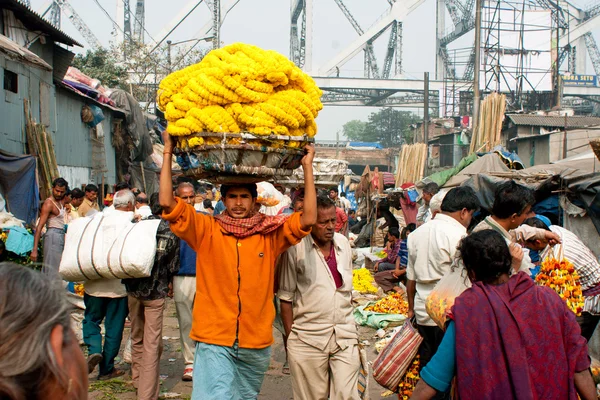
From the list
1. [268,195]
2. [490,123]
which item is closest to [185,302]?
[268,195]

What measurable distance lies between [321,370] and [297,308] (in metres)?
0.48

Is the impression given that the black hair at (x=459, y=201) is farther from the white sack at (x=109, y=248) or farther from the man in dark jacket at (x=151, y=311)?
the white sack at (x=109, y=248)

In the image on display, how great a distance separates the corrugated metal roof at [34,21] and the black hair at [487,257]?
1243 centimetres

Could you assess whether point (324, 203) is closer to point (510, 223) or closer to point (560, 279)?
point (510, 223)

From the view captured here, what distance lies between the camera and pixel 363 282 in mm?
13109

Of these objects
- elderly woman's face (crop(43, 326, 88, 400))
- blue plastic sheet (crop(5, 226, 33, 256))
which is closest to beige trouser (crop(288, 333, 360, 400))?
elderly woman's face (crop(43, 326, 88, 400))

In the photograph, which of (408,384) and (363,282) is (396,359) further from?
(363,282)

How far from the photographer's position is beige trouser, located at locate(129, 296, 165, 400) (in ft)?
19.3

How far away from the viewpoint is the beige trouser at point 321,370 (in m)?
4.45

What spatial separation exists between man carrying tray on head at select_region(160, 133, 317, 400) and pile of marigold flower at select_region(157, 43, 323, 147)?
Answer: 27cm

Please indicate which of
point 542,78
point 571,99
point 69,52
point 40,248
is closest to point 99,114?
point 69,52

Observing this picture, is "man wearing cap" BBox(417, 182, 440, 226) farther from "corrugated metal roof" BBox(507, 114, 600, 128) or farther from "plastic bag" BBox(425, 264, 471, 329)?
"corrugated metal roof" BBox(507, 114, 600, 128)

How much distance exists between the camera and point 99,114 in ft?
62.6

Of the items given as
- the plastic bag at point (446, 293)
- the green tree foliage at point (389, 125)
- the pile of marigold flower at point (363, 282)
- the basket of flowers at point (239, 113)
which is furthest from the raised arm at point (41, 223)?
the green tree foliage at point (389, 125)
